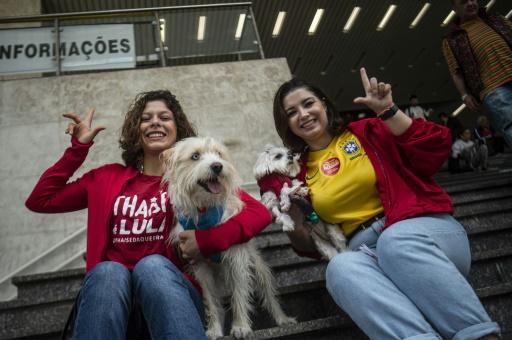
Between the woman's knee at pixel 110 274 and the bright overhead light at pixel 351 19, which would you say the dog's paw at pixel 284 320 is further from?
the bright overhead light at pixel 351 19

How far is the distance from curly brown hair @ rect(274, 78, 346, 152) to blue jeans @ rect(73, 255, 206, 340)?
0.94 m

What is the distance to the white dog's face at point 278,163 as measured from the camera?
A: 72.9 inches

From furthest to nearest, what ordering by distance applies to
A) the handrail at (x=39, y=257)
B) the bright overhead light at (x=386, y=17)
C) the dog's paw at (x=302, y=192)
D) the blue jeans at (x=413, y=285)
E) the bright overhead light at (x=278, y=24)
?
the bright overhead light at (x=386, y=17)
the bright overhead light at (x=278, y=24)
the handrail at (x=39, y=257)
the dog's paw at (x=302, y=192)
the blue jeans at (x=413, y=285)

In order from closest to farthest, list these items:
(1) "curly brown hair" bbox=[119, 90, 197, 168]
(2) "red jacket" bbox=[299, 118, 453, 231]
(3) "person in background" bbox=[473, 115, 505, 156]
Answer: (2) "red jacket" bbox=[299, 118, 453, 231] < (1) "curly brown hair" bbox=[119, 90, 197, 168] < (3) "person in background" bbox=[473, 115, 505, 156]

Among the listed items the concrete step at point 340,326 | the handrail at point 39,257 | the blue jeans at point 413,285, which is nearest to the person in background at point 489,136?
the concrete step at point 340,326

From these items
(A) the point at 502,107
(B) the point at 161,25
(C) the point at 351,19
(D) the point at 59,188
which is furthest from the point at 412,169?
(C) the point at 351,19

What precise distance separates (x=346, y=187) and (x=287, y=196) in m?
0.28

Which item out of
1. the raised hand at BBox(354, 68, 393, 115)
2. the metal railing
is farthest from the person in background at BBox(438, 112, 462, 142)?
the raised hand at BBox(354, 68, 393, 115)

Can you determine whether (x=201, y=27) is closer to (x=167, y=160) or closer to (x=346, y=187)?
(x=167, y=160)

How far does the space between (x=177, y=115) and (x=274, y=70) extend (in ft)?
A: 9.41

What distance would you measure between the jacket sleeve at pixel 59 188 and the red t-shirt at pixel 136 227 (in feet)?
0.93

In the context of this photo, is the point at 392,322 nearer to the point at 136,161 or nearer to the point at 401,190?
the point at 401,190

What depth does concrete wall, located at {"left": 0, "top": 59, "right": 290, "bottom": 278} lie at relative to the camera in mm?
3615

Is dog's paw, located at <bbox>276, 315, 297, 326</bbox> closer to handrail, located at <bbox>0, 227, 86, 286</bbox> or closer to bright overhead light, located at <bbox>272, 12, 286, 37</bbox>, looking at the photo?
handrail, located at <bbox>0, 227, 86, 286</bbox>
